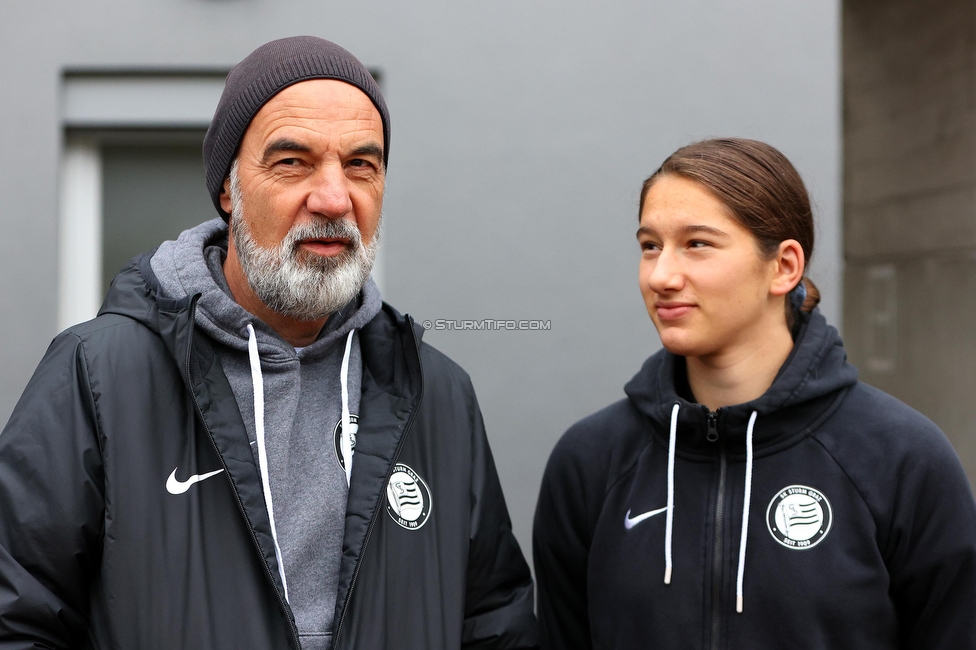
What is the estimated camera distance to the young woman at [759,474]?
6.16 ft

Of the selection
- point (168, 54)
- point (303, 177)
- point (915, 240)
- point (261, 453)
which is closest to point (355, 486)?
point (261, 453)

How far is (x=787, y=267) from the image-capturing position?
2061mm

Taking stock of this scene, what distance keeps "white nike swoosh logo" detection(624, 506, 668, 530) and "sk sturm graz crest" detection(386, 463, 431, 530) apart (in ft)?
1.49

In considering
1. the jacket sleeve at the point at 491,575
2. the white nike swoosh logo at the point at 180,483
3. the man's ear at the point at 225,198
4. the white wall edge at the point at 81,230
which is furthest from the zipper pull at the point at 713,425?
the white wall edge at the point at 81,230

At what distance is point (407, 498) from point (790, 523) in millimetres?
793

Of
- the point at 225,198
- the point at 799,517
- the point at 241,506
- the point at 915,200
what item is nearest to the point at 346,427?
the point at 241,506

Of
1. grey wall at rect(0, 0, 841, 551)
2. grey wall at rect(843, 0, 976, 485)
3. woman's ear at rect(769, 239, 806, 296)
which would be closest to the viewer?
woman's ear at rect(769, 239, 806, 296)

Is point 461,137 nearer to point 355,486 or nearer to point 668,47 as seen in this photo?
point 668,47

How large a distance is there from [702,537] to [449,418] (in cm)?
60

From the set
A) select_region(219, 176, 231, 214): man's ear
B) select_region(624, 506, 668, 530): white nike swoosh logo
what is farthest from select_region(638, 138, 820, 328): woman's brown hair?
select_region(219, 176, 231, 214): man's ear

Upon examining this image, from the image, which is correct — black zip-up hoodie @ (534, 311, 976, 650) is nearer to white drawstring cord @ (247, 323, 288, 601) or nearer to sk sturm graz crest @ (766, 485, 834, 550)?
sk sturm graz crest @ (766, 485, 834, 550)

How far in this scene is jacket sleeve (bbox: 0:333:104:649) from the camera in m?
1.62

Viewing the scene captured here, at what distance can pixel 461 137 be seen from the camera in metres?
3.42

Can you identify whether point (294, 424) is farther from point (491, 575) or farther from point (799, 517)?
point (799, 517)
